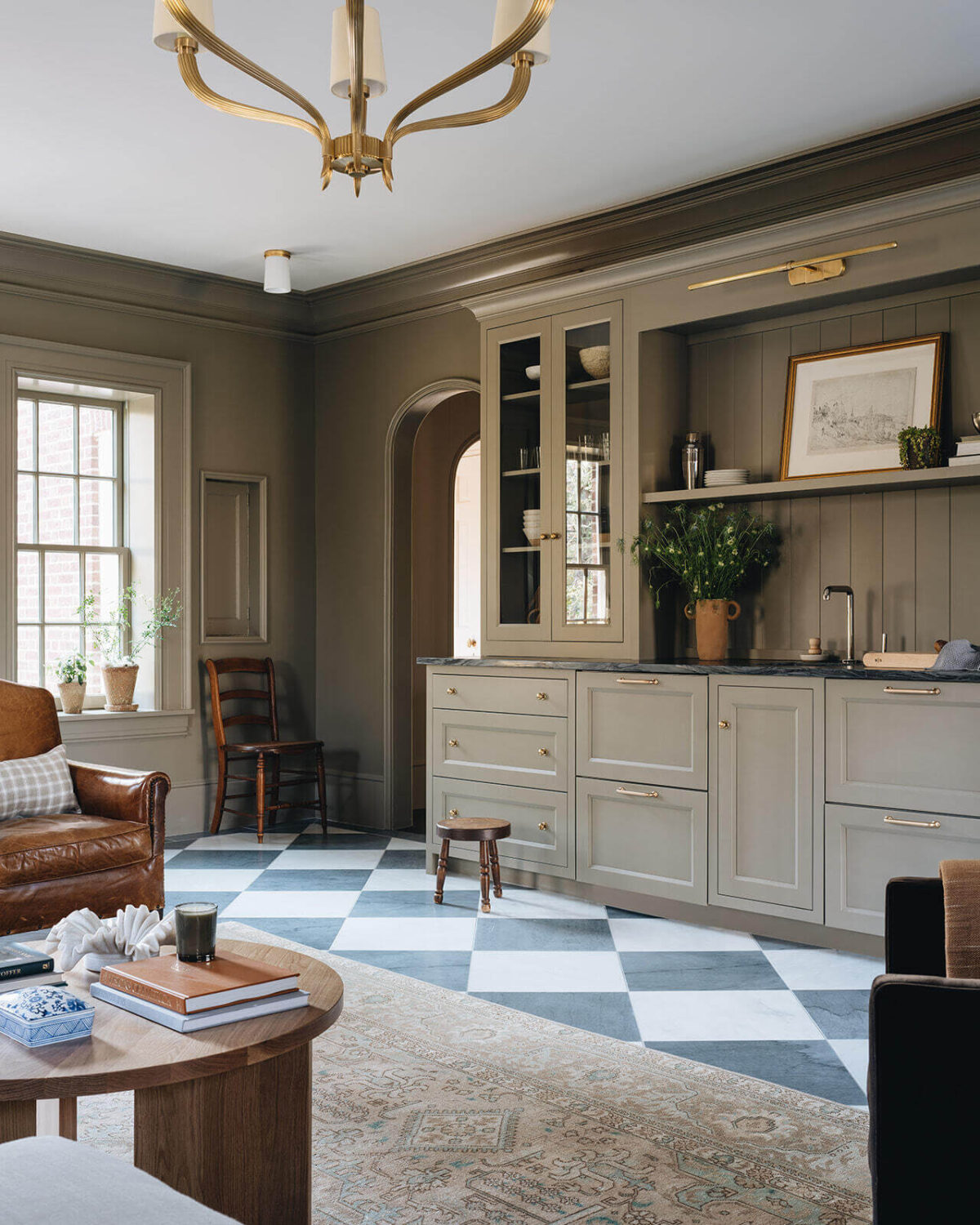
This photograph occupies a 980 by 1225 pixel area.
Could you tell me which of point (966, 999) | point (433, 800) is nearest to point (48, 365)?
point (433, 800)

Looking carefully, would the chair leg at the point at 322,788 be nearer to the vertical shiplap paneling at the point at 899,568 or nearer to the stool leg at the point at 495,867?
the stool leg at the point at 495,867

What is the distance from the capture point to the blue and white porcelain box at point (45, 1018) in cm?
180

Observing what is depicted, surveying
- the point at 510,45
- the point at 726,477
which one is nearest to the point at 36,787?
the point at 726,477

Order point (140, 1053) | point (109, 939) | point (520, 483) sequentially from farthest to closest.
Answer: point (520, 483) < point (109, 939) < point (140, 1053)

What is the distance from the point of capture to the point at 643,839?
13.8 ft

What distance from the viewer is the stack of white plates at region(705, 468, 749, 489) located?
4.38 meters

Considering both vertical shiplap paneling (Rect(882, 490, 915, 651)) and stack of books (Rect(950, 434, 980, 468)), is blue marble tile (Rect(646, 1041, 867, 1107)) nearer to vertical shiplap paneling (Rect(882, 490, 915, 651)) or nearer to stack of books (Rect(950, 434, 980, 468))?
vertical shiplap paneling (Rect(882, 490, 915, 651))

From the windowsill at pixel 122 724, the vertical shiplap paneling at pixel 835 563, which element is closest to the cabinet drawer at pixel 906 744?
the vertical shiplap paneling at pixel 835 563

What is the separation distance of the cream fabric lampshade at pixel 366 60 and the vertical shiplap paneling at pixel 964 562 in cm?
245

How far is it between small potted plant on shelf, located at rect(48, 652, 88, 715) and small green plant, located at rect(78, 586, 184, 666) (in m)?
0.23

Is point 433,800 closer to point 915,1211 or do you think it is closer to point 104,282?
point 104,282

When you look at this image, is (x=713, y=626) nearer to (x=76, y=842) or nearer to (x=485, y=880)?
(x=485, y=880)

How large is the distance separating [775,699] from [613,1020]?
1.27m

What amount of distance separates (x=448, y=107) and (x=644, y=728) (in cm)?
226
